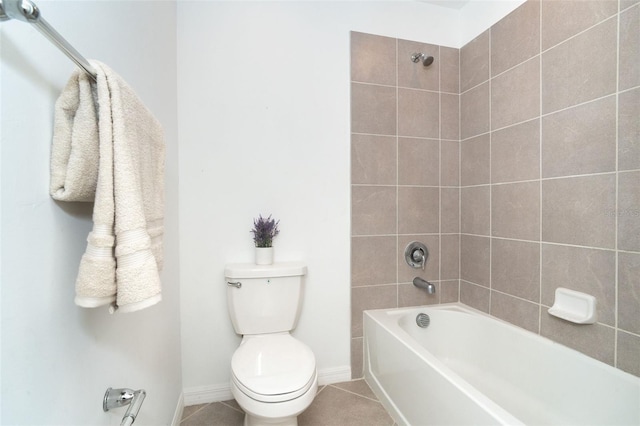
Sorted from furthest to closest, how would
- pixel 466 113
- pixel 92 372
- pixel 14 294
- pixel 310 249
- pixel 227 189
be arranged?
1. pixel 466 113
2. pixel 310 249
3. pixel 227 189
4. pixel 92 372
5. pixel 14 294

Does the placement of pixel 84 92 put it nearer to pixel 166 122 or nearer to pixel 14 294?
pixel 14 294

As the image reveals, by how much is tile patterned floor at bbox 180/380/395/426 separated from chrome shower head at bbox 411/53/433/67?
2001 millimetres

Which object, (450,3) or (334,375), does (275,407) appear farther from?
(450,3)

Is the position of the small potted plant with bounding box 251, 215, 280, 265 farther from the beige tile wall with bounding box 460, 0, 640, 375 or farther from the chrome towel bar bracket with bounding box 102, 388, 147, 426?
the beige tile wall with bounding box 460, 0, 640, 375

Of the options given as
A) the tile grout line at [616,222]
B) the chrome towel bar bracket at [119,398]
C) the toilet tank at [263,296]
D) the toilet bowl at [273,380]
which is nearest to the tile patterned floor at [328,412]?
the toilet bowl at [273,380]

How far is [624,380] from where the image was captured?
1.00 meters

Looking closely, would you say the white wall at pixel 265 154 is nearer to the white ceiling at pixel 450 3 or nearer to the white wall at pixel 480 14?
the white ceiling at pixel 450 3

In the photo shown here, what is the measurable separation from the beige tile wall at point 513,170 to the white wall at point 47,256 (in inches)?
47.5

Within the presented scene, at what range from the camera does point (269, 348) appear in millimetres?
1257

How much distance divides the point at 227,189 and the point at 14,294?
3.67ft

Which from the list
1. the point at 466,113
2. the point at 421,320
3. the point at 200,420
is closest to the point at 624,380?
the point at 421,320

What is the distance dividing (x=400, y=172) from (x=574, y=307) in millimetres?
1044

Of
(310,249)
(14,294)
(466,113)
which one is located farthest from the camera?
(466,113)

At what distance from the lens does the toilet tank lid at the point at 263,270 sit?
1417 mm
